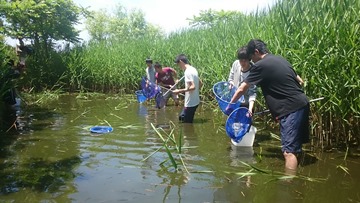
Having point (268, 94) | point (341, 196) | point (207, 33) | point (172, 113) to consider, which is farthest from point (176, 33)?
point (341, 196)

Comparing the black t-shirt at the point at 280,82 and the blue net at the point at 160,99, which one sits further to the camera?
the blue net at the point at 160,99

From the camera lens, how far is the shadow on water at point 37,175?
3465 millimetres

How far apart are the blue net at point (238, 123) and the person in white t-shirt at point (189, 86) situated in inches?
73.4

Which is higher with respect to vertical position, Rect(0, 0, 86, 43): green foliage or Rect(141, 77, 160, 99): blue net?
Rect(0, 0, 86, 43): green foliage

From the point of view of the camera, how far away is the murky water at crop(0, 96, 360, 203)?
3.24m

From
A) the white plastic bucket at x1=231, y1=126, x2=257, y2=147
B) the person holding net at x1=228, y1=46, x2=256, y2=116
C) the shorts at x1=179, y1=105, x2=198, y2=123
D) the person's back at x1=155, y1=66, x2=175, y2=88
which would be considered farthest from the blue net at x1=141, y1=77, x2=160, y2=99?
the white plastic bucket at x1=231, y1=126, x2=257, y2=147

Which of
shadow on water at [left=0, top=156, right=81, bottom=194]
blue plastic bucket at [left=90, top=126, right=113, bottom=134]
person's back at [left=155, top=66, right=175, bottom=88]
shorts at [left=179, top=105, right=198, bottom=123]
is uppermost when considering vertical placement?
person's back at [left=155, top=66, right=175, bottom=88]

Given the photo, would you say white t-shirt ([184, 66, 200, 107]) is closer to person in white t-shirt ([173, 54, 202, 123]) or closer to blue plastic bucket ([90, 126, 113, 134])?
person in white t-shirt ([173, 54, 202, 123])

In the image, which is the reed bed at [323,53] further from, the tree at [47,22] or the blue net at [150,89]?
the tree at [47,22]

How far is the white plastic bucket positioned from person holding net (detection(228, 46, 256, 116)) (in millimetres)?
402

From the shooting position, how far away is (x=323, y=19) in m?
4.59

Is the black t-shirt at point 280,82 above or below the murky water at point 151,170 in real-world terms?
above

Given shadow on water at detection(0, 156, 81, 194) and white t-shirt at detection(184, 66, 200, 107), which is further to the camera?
white t-shirt at detection(184, 66, 200, 107)

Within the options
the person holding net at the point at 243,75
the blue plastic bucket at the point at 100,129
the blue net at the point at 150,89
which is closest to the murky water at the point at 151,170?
the blue plastic bucket at the point at 100,129
